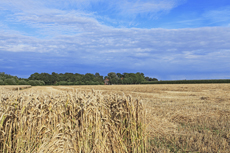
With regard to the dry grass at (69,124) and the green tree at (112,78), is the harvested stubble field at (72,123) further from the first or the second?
the green tree at (112,78)

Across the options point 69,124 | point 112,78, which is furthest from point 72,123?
point 112,78

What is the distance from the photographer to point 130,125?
451 centimetres

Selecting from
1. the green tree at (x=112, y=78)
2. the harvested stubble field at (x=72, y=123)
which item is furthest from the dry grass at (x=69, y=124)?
the green tree at (x=112, y=78)

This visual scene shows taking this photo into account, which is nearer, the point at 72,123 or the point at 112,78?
the point at 72,123

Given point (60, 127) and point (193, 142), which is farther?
point (193, 142)

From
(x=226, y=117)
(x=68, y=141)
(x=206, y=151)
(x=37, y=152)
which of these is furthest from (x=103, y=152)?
(x=226, y=117)

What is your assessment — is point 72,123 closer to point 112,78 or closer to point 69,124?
point 69,124

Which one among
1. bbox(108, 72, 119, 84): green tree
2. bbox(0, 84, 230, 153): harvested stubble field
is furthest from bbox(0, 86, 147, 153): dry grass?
bbox(108, 72, 119, 84): green tree

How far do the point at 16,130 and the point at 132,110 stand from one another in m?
2.71

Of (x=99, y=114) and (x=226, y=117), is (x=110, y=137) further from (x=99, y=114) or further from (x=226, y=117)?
(x=226, y=117)

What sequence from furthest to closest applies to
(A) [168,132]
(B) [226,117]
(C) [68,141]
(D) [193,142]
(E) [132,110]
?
(B) [226,117] < (A) [168,132] < (D) [193,142] < (E) [132,110] < (C) [68,141]

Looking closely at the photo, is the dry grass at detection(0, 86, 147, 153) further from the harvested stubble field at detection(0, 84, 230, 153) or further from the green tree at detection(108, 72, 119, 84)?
the green tree at detection(108, 72, 119, 84)

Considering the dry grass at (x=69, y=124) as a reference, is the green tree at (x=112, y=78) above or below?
above

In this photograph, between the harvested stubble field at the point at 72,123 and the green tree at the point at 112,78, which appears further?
the green tree at the point at 112,78
